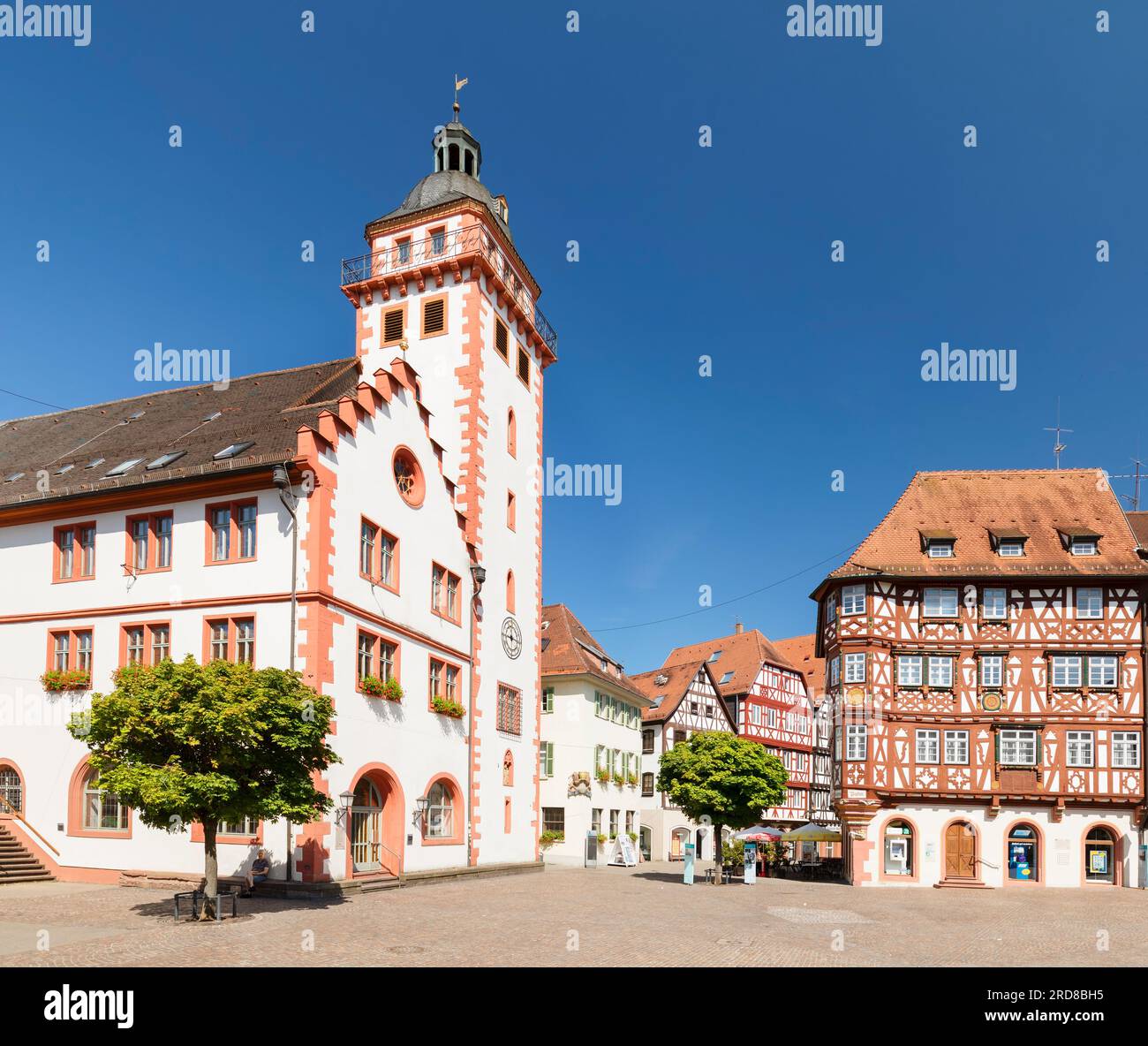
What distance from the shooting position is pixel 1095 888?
38969mm

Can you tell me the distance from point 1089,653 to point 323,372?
1153 inches

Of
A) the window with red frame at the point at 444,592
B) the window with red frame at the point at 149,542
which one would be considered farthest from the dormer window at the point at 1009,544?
the window with red frame at the point at 149,542

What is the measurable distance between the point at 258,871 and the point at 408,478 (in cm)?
1222

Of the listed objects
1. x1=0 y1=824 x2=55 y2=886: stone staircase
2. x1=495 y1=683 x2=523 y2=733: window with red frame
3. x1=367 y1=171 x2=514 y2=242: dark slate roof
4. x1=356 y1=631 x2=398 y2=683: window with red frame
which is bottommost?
x1=0 y1=824 x2=55 y2=886: stone staircase

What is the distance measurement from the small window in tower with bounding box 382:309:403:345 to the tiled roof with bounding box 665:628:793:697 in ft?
149

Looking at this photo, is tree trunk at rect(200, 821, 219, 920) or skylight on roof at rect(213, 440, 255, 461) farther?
skylight on roof at rect(213, 440, 255, 461)

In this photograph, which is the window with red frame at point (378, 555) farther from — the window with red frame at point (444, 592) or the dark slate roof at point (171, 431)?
the dark slate roof at point (171, 431)

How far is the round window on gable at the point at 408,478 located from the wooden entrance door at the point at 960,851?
23.0 m

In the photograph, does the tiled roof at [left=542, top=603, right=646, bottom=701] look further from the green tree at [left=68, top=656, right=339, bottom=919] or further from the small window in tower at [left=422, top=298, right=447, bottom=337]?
the green tree at [left=68, top=656, right=339, bottom=919]

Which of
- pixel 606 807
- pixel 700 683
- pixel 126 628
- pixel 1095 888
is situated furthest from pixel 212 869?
pixel 700 683

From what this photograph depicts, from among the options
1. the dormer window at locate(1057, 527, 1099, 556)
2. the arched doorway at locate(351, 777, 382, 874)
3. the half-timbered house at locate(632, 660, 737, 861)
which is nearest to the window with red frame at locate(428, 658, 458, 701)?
the arched doorway at locate(351, 777, 382, 874)

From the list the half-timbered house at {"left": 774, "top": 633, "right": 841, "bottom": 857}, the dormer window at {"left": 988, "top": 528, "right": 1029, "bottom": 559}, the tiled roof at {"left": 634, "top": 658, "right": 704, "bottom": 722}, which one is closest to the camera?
the dormer window at {"left": 988, "top": 528, "right": 1029, "bottom": 559}

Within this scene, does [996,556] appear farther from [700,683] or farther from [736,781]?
[700,683]

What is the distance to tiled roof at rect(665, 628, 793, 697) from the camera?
80.3 meters
